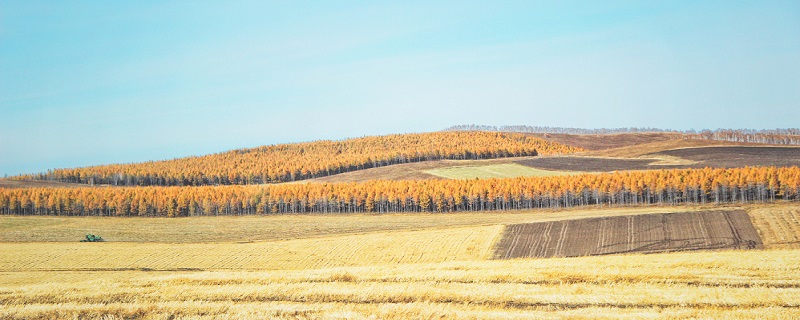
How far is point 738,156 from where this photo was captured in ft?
456

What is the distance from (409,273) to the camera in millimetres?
39188

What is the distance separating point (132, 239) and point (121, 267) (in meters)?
29.2

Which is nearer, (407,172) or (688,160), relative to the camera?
(688,160)

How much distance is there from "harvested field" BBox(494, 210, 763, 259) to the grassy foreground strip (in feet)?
53.9

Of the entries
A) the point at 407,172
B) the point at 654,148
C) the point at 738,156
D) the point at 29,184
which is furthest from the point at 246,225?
the point at 654,148

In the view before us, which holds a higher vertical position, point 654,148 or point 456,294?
point 654,148

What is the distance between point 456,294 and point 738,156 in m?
126

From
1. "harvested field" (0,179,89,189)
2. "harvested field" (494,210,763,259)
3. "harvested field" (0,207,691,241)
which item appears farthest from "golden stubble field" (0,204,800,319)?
"harvested field" (0,179,89,189)

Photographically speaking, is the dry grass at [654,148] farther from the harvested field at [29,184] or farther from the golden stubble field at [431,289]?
the harvested field at [29,184]

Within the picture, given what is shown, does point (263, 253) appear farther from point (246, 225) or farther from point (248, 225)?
point (246, 225)

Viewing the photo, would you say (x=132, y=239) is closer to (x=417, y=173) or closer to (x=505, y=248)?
(x=505, y=248)

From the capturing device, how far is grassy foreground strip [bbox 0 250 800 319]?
95.3 ft

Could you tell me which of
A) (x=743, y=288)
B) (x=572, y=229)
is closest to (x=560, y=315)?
(x=743, y=288)

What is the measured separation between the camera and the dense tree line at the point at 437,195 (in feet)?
329
